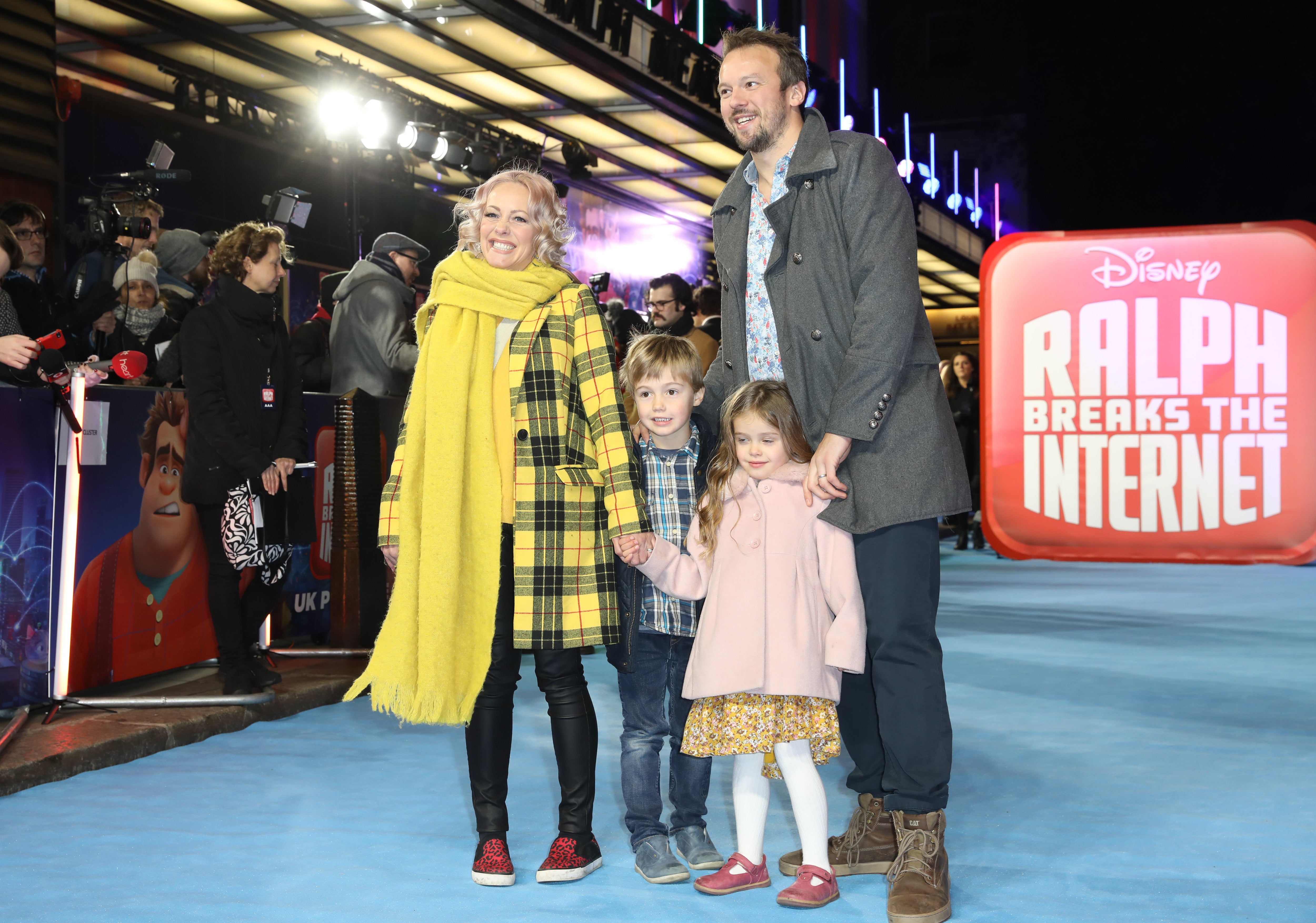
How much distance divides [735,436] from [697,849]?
955 mm

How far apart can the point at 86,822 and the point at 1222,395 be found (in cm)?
811

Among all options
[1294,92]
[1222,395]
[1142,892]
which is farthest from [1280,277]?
[1294,92]

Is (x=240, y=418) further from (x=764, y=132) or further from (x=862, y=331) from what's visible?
(x=862, y=331)

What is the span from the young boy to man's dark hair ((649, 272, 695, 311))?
317 centimetres

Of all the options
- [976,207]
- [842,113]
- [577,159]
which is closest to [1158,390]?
[577,159]

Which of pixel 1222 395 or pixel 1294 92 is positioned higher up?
pixel 1294 92

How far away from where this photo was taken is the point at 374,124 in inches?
398

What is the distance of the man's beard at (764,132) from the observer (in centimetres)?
268

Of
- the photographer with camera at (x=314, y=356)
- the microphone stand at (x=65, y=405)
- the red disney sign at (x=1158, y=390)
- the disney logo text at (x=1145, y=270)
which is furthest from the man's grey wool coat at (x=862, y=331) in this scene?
the disney logo text at (x=1145, y=270)

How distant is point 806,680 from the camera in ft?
8.37

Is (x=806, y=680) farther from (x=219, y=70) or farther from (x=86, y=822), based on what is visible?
(x=219, y=70)

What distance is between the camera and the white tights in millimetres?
2578

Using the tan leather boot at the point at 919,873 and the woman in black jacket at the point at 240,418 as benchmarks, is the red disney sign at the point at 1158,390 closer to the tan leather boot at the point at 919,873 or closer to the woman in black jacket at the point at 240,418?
the woman in black jacket at the point at 240,418

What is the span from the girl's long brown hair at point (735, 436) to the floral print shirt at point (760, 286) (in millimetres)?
76
